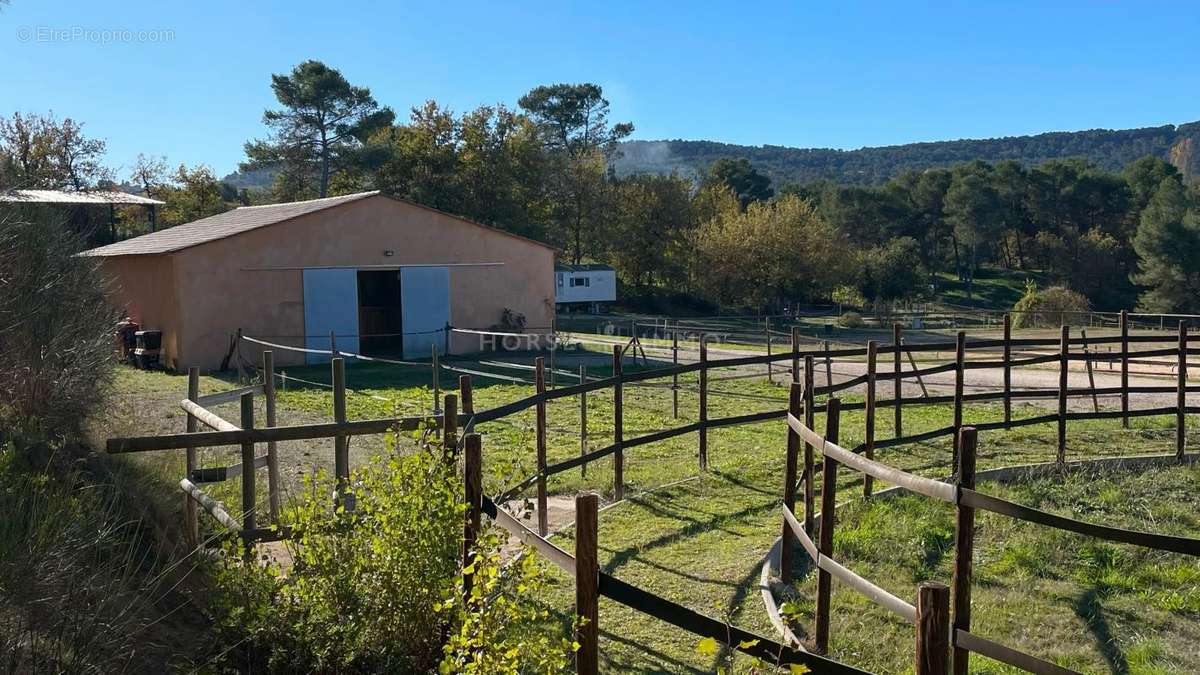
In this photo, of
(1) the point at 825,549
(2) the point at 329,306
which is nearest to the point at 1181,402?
(1) the point at 825,549

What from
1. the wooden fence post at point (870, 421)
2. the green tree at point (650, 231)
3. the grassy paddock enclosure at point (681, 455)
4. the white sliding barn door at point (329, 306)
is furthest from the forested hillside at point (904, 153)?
the wooden fence post at point (870, 421)

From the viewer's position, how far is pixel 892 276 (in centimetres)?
5709

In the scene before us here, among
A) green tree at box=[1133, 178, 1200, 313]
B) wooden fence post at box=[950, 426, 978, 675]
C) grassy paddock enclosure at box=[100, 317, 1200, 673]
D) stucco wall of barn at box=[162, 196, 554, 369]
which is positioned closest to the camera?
wooden fence post at box=[950, 426, 978, 675]

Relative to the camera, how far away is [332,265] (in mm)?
23297

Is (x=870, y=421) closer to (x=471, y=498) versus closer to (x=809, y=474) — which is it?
(x=809, y=474)

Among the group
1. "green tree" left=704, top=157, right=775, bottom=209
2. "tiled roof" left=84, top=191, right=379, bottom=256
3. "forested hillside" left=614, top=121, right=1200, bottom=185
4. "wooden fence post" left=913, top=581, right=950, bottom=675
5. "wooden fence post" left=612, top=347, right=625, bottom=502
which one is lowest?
"wooden fence post" left=612, top=347, right=625, bottom=502

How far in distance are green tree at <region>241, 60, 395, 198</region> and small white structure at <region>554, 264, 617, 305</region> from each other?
556 inches

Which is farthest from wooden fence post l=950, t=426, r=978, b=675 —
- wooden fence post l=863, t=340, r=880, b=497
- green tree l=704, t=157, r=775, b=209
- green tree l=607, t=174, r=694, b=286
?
Answer: green tree l=704, t=157, r=775, b=209

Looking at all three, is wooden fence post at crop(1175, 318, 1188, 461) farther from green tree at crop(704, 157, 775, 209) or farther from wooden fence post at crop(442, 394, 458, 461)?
green tree at crop(704, 157, 775, 209)

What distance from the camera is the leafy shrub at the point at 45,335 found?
21.3 ft

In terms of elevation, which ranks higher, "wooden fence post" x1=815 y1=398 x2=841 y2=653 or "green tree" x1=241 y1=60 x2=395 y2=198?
"green tree" x1=241 y1=60 x2=395 y2=198

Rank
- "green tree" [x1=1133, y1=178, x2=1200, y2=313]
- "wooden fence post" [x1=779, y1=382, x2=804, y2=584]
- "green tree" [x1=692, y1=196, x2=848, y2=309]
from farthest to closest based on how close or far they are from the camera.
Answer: "green tree" [x1=1133, y1=178, x2=1200, y2=313] → "green tree" [x1=692, y1=196, x2=848, y2=309] → "wooden fence post" [x1=779, y1=382, x2=804, y2=584]

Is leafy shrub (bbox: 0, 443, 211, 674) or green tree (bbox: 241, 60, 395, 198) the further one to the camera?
green tree (bbox: 241, 60, 395, 198)

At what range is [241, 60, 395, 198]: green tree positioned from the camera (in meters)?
53.6
